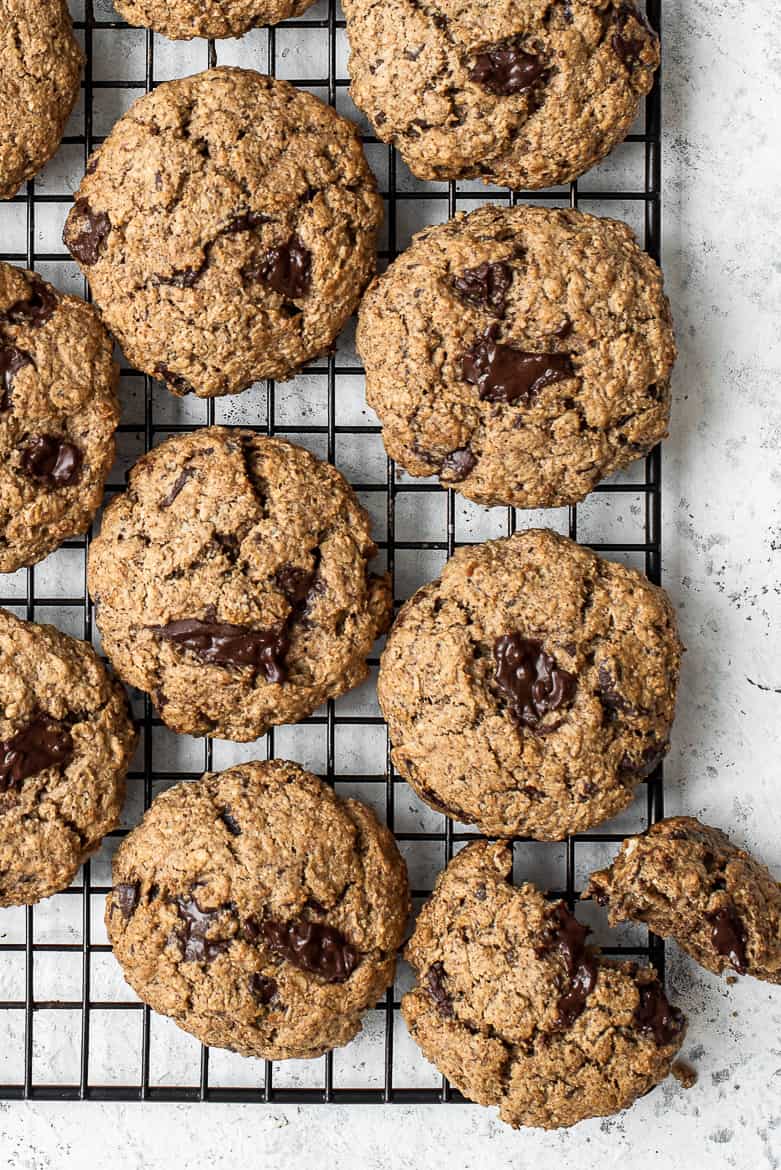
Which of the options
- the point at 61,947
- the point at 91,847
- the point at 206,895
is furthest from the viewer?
the point at 61,947

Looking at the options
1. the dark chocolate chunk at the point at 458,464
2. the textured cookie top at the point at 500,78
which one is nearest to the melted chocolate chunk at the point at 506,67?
the textured cookie top at the point at 500,78

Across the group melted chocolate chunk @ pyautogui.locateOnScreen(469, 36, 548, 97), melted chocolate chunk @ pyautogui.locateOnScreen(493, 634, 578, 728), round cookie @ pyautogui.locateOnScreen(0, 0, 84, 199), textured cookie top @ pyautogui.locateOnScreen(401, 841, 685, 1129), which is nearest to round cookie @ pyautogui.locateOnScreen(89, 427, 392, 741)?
melted chocolate chunk @ pyautogui.locateOnScreen(493, 634, 578, 728)

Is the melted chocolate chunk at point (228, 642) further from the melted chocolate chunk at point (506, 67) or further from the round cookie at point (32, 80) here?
the melted chocolate chunk at point (506, 67)

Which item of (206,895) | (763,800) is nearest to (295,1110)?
(206,895)

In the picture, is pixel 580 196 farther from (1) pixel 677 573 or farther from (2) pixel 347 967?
(2) pixel 347 967

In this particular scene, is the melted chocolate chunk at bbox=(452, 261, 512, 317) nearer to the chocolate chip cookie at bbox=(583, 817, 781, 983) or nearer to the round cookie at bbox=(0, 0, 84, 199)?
the round cookie at bbox=(0, 0, 84, 199)

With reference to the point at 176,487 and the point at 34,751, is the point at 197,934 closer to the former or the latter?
the point at 34,751

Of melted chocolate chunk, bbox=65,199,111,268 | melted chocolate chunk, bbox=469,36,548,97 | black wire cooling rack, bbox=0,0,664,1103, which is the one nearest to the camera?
melted chocolate chunk, bbox=469,36,548,97
